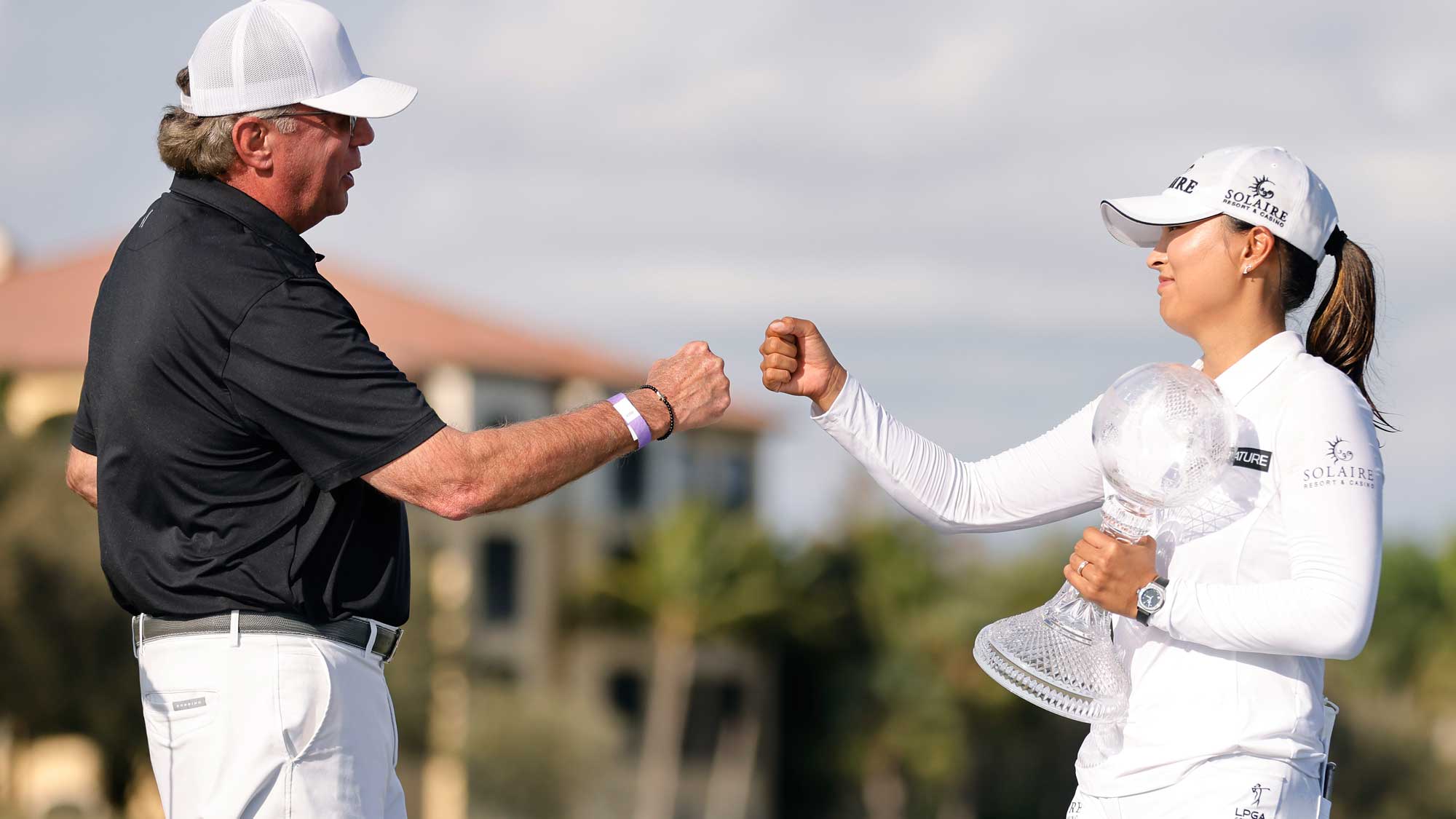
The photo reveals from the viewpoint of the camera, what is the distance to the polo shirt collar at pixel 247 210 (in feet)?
13.6

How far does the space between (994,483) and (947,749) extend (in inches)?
2385

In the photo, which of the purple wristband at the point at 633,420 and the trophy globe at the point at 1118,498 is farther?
the purple wristband at the point at 633,420

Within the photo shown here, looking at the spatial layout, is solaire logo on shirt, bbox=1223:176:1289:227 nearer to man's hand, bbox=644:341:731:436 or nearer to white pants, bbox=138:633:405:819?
man's hand, bbox=644:341:731:436

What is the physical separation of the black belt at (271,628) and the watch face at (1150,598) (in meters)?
1.87

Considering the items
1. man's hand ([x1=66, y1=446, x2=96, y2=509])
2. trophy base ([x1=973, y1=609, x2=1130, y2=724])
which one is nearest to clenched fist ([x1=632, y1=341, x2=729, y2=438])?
trophy base ([x1=973, y1=609, x2=1130, y2=724])

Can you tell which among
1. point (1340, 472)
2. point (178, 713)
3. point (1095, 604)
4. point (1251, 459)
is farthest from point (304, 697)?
point (1340, 472)

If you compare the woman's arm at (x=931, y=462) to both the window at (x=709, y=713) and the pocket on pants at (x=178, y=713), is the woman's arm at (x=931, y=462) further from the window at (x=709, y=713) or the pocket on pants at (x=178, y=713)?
the window at (x=709, y=713)

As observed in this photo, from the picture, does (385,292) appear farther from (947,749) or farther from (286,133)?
(286,133)

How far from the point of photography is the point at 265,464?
159 inches

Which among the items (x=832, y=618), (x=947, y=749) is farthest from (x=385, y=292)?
(x=947, y=749)

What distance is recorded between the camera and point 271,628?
13.0 feet

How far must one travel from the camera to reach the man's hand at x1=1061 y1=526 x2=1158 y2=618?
370 centimetres

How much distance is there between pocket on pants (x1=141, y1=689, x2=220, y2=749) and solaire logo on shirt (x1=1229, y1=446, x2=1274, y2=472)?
8.07 feet

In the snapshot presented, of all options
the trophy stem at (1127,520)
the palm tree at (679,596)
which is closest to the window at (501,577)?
the palm tree at (679,596)
